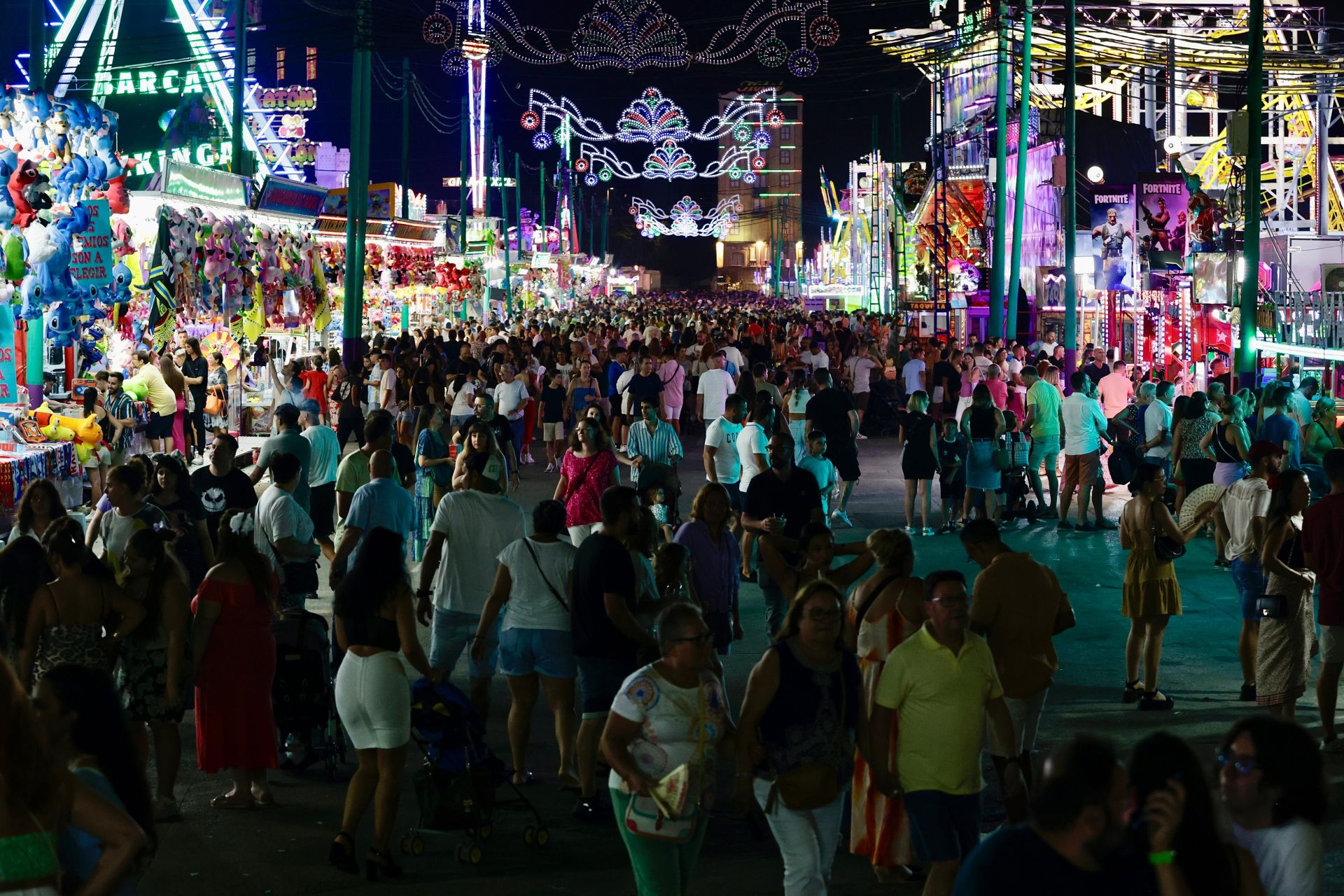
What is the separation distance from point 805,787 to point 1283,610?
408cm

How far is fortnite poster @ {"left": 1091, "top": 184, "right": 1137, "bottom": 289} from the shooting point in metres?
31.9

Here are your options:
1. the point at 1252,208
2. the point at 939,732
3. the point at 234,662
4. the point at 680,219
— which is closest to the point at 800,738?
the point at 939,732

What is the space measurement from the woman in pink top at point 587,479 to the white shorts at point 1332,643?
16.6 ft

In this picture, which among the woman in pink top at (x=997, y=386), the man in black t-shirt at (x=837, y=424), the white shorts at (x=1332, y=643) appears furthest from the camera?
the woman in pink top at (x=997, y=386)

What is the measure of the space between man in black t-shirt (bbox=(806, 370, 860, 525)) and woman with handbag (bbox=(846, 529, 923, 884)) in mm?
8363

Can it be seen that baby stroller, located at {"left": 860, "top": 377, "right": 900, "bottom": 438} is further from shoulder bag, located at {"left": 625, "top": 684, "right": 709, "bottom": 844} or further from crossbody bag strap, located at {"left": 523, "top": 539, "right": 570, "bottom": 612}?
shoulder bag, located at {"left": 625, "top": 684, "right": 709, "bottom": 844}

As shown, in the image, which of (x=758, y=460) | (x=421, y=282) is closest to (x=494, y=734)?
(x=758, y=460)

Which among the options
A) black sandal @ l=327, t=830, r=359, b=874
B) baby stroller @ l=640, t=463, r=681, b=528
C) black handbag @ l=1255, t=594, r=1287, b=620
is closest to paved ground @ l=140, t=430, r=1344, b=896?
black sandal @ l=327, t=830, r=359, b=874

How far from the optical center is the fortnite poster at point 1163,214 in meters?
31.6

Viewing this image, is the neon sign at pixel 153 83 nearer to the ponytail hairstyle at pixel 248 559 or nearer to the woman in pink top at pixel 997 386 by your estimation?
the woman in pink top at pixel 997 386

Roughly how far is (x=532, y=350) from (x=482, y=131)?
93.9ft

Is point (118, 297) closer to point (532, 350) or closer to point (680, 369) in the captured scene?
point (680, 369)

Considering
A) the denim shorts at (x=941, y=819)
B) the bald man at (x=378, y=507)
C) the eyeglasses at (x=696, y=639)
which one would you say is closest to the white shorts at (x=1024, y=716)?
the denim shorts at (x=941, y=819)

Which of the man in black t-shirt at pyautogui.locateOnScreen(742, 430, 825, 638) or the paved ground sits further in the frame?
the man in black t-shirt at pyautogui.locateOnScreen(742, 430, 825, 638)
